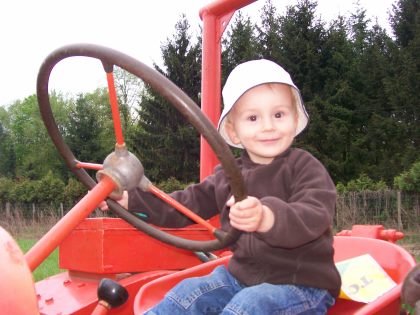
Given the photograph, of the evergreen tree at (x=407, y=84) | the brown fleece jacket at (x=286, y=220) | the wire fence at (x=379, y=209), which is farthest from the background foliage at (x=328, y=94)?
the brown fleece jacket at (x=286, y=220)

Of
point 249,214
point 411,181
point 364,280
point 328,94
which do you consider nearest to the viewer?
point 249,214

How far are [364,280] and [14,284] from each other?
1063 millimetres

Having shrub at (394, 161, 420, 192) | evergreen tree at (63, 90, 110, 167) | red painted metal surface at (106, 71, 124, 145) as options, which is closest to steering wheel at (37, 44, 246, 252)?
red painted metal surface at (106, 71, 124, 145)

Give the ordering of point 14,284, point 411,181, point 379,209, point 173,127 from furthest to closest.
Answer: point 173,127, point 379,209, point 411,181, point 14,284

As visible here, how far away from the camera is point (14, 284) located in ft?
2.86

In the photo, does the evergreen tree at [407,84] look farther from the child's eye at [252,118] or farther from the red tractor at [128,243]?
the child's eye at [252,118]

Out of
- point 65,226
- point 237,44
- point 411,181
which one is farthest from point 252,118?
point 237,44

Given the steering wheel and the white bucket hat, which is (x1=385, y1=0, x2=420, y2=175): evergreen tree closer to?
the white bucket hat

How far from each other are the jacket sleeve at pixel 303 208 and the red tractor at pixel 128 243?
11cm

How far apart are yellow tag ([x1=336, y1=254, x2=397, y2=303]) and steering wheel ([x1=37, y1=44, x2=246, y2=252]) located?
1.68 feet

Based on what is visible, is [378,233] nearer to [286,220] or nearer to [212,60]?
[286,220]

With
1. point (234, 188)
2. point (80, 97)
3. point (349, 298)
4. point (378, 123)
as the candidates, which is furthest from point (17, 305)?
point (80, 97)

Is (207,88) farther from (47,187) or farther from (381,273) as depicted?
(47,187)

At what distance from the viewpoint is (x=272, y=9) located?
61.7 ft
